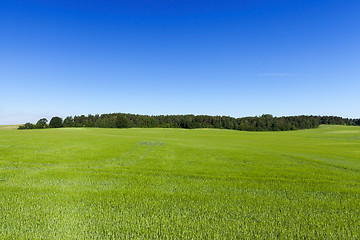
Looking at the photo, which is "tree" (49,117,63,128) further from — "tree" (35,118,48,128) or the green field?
the green field

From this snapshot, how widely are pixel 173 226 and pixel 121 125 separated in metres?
112

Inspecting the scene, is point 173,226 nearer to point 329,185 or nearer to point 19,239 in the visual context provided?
point 19,239

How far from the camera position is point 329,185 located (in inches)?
390

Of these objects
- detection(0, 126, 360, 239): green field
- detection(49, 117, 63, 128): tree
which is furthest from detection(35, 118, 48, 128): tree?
detection(0, 126, 360, 239): green field

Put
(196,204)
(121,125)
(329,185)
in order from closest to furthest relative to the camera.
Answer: (196,204), (329,185), (121,125)

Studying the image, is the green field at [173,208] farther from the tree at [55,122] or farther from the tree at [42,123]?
the tree at [42,123]

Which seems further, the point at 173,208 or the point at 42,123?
the point at 42,123

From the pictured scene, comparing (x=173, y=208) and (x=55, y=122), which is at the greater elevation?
(x=55, y=122)

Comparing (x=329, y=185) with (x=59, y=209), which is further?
(x=329, y=185)

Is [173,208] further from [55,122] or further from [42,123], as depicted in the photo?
[42,123]

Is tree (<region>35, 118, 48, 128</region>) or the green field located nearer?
the green field

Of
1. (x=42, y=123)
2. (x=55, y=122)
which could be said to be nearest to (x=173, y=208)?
(x=55, y=122)

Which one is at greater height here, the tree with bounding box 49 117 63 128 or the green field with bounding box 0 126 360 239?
the tree with bounding box 49 117 63 128

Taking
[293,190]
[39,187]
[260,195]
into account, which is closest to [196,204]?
[260,195]
